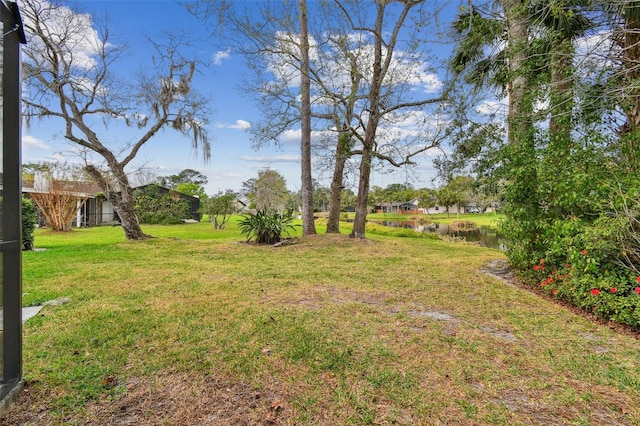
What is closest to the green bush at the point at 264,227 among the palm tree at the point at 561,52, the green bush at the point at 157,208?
the palm tree at the point at 561,52

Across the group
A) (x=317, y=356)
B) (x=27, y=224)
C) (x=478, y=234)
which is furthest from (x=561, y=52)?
(x=478, y=234)

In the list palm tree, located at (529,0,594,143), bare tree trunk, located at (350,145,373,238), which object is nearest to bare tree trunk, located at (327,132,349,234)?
bare tree trunk, located at (350,145,373,238)

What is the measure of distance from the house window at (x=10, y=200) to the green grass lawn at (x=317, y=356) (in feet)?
1.18

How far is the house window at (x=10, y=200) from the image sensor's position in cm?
191

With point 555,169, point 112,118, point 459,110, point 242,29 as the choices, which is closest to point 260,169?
point 112,118

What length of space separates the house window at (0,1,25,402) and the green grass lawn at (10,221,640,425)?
359 millimetres

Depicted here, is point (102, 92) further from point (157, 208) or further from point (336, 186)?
point (157, 208)

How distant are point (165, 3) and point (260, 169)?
24.5 meters

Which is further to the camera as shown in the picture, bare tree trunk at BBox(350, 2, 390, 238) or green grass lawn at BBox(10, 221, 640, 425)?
bare tree trunk at BBox(350, 2, 390, 238)

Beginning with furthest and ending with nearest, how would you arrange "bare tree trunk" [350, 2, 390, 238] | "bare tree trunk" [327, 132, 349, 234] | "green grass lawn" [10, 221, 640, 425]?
"bare tree trunk" [327, 132, 349, 234]
"bare tree trunk" [350, 2, 390, 238]
"green grass lawn" [10, 221, 640, 425]

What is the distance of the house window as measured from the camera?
1908 mm

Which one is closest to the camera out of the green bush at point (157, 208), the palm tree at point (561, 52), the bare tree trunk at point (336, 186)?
the palm tree at point (561, 52)

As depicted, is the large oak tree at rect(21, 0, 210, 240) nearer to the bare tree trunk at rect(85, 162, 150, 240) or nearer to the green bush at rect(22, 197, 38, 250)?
the bare tree trunk at rect(85, 162, 150, 240)

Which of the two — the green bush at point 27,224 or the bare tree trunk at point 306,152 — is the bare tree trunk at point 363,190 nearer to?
the bare tree trunk at point 306,152
